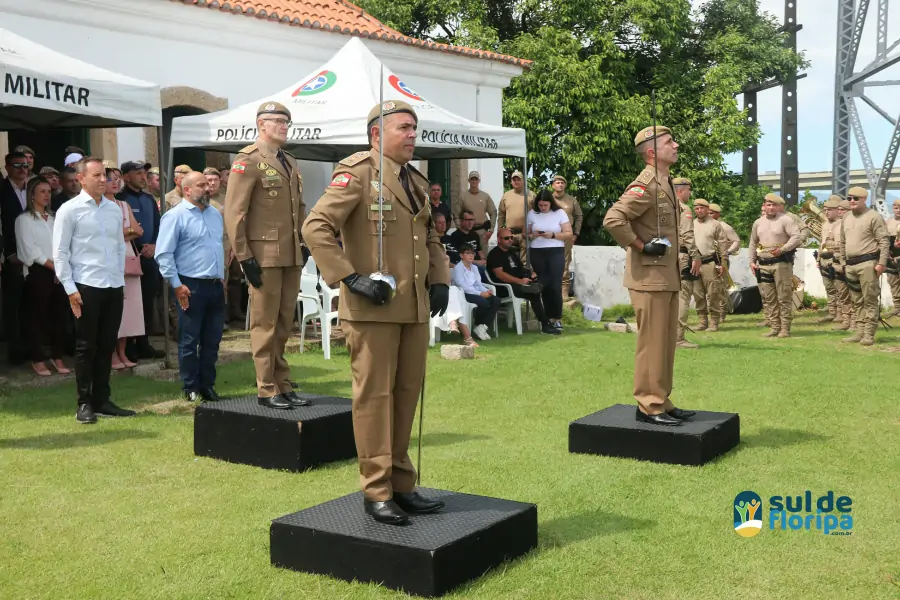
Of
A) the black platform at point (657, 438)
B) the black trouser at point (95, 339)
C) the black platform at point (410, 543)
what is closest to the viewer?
the black platform at point (410, 543)

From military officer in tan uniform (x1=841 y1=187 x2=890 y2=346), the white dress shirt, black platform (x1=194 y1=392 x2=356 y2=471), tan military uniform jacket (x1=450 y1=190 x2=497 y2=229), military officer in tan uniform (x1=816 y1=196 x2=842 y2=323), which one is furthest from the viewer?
military officer in tan uniform (x1=816 y1=196 x2=842 y2=323)

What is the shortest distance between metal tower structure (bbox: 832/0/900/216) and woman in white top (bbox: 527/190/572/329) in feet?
65.8

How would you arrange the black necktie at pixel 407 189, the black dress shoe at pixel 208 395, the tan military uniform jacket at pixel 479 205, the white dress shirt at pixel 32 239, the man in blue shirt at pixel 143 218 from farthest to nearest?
1. the tan military uniform jacket at pixel 479 205
2. the man in blue shirt at pixel 143 218
3. the white dress shirt at pixel 32 239
4. the black dress shoe at pixel 208 395
5. the black necktie at pixel 407 189

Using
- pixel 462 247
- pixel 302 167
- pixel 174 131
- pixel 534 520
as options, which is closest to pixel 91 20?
→ pixel 174 131

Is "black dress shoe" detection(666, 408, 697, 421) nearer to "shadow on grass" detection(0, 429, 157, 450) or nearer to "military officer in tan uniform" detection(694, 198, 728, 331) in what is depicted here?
"shadow on grass" detection(0, 429, 157, 450)

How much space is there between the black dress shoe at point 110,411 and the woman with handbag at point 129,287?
1.84 meters

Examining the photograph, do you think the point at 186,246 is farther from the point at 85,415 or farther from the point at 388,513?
the point at 388,513

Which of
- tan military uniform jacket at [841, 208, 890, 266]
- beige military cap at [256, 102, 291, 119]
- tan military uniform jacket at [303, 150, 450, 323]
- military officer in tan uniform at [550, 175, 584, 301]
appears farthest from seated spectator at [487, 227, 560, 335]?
tan military uniform jacket at [303, 150, 450, 323]

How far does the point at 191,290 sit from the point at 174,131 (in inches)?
154

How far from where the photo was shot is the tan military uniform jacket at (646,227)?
6840mm

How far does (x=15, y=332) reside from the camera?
9648 millimetres

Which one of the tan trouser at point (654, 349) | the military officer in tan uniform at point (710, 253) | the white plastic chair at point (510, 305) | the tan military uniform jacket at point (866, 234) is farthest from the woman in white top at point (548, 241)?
the tan trouser at point (654, 349)

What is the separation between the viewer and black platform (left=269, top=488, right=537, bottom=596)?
418 cm

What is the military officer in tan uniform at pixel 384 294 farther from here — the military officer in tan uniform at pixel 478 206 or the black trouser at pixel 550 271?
the military officer in tan uniform at pixel 478 206
